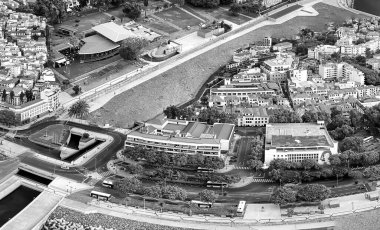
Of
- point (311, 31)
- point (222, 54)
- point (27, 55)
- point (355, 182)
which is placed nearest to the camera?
point (355, 182)

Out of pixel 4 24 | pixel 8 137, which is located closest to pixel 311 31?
pixel 4 24

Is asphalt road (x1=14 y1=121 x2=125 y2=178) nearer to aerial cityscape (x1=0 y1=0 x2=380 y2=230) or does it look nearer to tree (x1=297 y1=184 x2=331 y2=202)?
aerial cityscape (x1=0 y1=0 x2=380 y2=230)

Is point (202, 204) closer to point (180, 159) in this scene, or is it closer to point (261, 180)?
point (261, 180)

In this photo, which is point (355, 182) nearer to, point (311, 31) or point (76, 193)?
point (76, 193)

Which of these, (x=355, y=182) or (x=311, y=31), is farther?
(x=311, y=31)

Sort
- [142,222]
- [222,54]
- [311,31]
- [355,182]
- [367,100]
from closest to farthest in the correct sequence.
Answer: [142,222], [355,182], [367,100], [222,54], [311,31]

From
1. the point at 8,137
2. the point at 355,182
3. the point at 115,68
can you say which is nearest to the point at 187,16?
the point at 115,68

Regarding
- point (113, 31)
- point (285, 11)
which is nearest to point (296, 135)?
point (113, 31)
